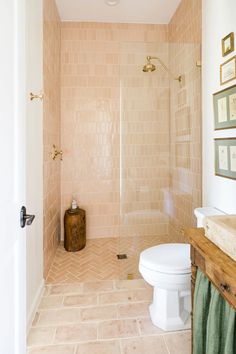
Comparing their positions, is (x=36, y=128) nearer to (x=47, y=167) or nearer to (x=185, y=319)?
(x=47, y=167)

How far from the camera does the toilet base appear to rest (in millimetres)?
1777

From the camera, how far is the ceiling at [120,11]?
9.91 feet

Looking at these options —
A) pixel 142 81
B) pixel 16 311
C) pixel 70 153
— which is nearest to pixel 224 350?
pixel 16 311

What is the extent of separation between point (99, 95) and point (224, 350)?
319cm

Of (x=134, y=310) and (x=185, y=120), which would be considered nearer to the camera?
(x=134, y=310)

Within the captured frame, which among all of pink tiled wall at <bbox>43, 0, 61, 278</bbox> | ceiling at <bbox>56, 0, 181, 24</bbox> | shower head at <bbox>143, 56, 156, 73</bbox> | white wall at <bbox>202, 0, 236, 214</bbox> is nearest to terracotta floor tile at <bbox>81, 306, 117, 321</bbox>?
pink tiled wall at <bbox>43, 0, 61, 278</bbox>

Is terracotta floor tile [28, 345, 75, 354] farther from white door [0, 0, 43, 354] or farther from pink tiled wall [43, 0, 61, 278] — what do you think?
pink tiled wall [43, 0, 61, 278]

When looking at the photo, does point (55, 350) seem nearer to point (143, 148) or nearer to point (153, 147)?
point (143, 148)

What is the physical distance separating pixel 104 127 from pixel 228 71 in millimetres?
2035

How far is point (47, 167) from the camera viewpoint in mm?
2553

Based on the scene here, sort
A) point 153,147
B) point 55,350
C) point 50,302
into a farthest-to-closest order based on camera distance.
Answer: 1. point 153,147
2. point 50,302
3. point 55,350

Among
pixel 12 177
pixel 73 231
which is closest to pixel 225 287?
pixel 12 177

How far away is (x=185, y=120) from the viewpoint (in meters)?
2.84

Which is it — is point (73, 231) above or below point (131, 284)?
above
